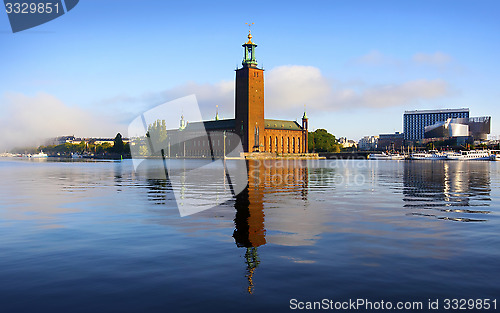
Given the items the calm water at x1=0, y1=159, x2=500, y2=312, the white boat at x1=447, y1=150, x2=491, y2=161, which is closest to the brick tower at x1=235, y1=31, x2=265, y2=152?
the white boat at x1=447, y1=150, x2=491, y2=161

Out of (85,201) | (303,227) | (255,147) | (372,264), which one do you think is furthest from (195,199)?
(255,147)

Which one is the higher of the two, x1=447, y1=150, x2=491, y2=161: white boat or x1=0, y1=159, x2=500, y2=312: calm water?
x1=447, y1=150, x2=491, y2=161: white boat

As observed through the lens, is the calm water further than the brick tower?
No

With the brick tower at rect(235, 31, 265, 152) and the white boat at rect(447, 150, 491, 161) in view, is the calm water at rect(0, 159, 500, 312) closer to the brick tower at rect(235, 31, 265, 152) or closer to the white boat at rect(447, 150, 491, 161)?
the brick tower at rect(235, 31, 265, 152)

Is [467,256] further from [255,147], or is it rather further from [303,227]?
[255,147]

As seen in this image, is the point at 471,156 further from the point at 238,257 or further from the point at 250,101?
the point at 238,257

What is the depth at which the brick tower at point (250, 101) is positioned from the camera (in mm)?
173500

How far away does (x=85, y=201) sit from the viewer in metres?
23.2

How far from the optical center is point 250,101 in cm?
17362

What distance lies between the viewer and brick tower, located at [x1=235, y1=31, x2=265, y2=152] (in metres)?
174

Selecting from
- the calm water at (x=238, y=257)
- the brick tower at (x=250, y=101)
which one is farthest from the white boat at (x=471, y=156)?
the calm water at (x=238, y=257)

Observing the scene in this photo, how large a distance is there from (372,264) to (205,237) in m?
5.28

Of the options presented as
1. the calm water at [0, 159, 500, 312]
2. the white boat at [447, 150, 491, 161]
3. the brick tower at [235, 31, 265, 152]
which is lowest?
the calm water at [0, 159, 500, 312]

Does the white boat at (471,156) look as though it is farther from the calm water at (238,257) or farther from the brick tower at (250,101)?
the calm water at (238,257)
